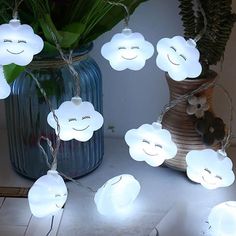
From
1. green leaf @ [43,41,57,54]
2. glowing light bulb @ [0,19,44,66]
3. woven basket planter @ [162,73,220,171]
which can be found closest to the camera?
glowing light bulb @ [0,19,44,66]

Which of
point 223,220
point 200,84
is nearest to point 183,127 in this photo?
point 200,84

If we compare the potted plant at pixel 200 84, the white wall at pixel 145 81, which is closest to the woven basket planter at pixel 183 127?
the potted plant at pixel 200 84

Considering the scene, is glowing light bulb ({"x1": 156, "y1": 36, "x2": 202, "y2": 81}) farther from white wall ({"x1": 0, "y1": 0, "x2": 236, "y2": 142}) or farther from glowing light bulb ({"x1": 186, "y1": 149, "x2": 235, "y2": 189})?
white wall ({"x1": 0, "y1": 0, "x2": 236, "y2": 142})

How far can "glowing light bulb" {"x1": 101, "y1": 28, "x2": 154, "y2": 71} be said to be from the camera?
599 mm

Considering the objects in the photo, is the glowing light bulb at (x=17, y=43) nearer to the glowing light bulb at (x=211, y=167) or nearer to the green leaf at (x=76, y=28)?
the green leaf at (x=76, y=28)

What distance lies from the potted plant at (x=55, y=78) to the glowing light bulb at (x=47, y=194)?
131 mm

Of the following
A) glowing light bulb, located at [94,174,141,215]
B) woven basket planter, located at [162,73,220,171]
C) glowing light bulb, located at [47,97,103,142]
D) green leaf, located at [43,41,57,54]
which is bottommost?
glowing light bulb, located at [94,174,141,215]

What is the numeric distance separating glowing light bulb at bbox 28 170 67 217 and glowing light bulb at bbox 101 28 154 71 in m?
0.16

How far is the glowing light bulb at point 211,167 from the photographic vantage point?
644mm

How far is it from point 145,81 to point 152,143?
243mm

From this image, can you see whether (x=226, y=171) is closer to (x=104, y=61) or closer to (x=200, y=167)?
(x=200, y=167)

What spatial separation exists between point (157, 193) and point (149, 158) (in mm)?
98

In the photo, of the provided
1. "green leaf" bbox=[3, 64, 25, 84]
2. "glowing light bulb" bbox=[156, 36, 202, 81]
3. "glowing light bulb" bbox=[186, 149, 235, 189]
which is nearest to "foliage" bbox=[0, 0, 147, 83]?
"green leaf" bbox=[3, 64, 25, 84]

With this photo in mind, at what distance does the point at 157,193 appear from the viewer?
0.75m
